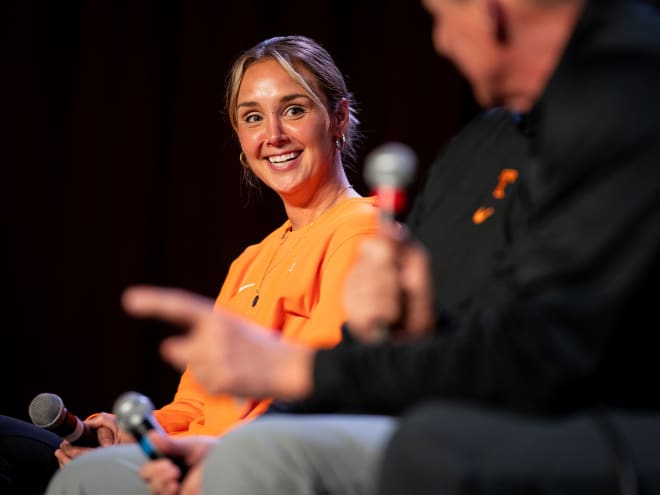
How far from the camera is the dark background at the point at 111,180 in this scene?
309 centimetres

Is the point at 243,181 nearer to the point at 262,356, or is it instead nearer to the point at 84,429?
the point at 84,429

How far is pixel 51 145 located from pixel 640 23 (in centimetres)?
256

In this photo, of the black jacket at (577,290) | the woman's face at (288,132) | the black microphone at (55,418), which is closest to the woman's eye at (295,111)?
the woman's face at (288,132)

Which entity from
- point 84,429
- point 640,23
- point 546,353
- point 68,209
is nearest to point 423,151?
point 68,209

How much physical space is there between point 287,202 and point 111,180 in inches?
47.9

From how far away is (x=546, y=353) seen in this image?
2.73ft

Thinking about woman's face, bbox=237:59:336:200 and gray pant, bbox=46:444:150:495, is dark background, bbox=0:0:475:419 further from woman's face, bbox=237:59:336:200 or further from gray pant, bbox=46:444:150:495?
gray pant, bbox=46:444:150:495

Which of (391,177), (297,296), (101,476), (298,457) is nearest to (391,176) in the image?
(391,177)

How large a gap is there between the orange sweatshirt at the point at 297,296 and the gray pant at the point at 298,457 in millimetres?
611

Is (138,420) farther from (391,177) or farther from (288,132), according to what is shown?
(288,132)

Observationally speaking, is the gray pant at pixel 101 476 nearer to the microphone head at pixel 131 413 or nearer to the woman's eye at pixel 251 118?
the microphone head at pixel 131 413

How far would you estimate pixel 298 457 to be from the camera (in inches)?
37.9

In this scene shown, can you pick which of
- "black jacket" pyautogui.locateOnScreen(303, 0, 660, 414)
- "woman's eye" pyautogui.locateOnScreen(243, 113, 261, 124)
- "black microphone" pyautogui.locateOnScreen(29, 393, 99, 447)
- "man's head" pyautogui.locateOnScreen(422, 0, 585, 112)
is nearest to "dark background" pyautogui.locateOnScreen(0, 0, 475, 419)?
"woman's eye" pyautogui.locateOnScreen(243, 113, 261, 124)

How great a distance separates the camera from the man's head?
104cm
